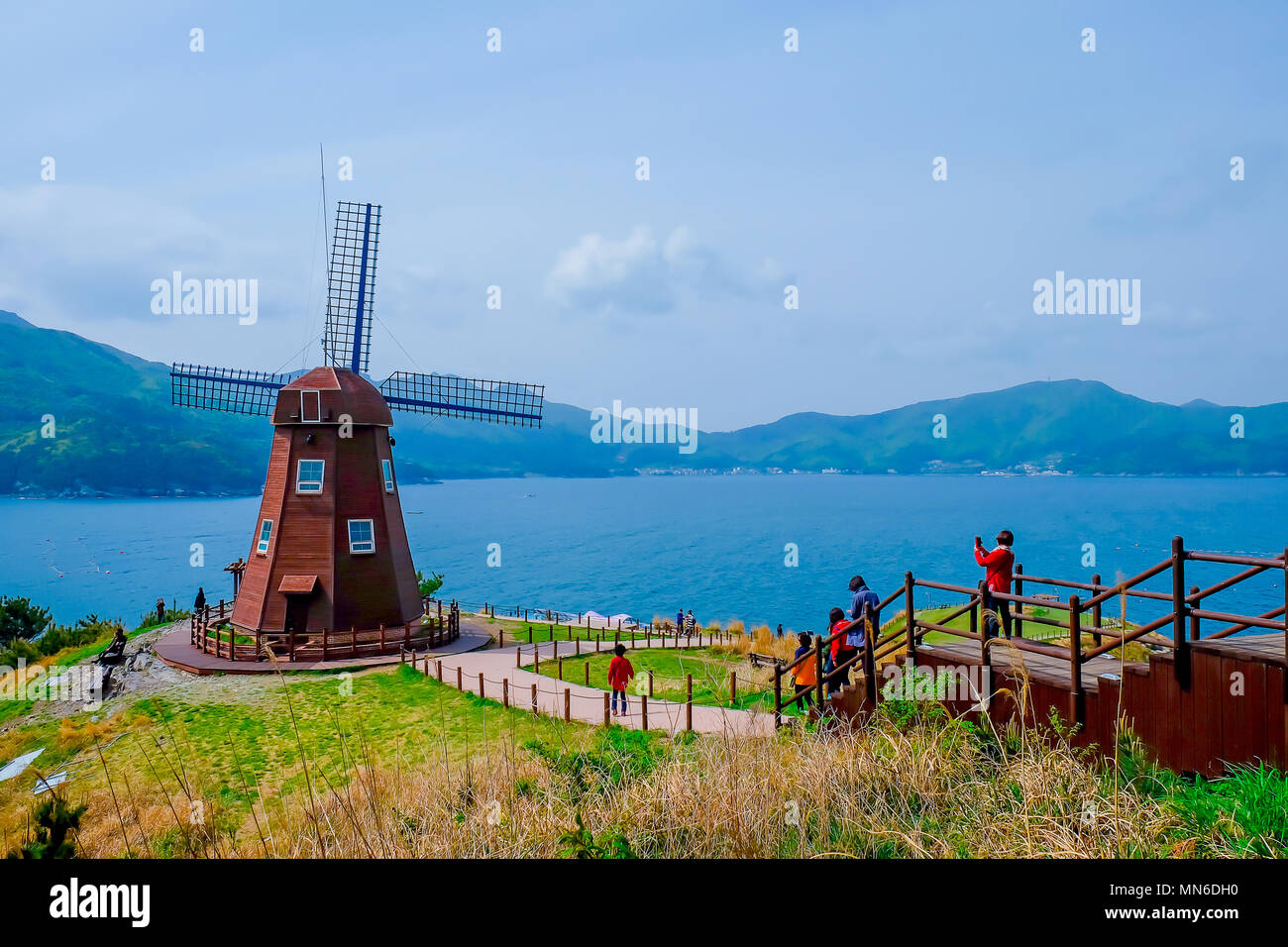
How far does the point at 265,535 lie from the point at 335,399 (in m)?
5.07

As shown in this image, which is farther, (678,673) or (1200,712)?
(678,673)

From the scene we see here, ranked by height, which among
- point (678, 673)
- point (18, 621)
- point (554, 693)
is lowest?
point (18, 621)

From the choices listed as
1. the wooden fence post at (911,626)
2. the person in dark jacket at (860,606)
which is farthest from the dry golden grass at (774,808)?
the person in dark jacket at (860,606)

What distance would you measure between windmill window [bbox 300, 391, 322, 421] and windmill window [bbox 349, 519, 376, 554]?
3.62 m

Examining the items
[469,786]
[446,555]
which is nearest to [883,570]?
[446,555]

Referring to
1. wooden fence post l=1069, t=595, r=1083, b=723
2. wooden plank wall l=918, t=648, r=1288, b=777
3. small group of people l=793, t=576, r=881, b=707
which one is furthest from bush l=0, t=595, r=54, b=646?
wooden plank wall l=918, t=648, r=1288, b=777

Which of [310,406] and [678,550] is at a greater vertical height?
[310,406]

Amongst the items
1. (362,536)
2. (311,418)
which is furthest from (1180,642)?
(311,418)

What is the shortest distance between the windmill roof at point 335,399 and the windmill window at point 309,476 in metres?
1.41

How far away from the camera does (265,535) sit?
25.1 m

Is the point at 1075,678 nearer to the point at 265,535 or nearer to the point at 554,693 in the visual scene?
the point at 554,693

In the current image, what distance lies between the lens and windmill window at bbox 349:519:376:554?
81.6ft
